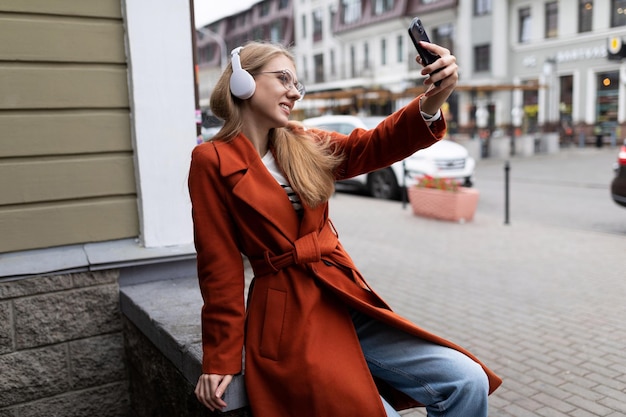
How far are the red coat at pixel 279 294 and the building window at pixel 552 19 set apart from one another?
3502 cm

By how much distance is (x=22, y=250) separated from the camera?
353cm

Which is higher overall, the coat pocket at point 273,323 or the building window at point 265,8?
the building window at point 265,8

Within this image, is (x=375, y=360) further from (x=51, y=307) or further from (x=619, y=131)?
(x=619, y=131)

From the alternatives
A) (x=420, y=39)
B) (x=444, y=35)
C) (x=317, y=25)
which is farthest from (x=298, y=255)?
(x=317, y=25)

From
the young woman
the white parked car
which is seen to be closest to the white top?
the young woman

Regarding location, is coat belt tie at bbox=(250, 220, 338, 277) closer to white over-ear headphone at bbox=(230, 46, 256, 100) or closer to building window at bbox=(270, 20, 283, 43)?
white over-ear headphone at bbox=(230, 46, 256, 100)

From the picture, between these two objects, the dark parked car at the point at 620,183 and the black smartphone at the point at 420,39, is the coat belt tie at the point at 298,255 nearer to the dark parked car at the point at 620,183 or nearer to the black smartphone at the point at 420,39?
the black smartphone at the point at 420,39

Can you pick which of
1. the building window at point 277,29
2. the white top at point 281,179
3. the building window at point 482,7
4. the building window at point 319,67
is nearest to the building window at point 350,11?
the building window at point 319,67

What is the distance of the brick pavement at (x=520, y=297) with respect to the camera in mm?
3783

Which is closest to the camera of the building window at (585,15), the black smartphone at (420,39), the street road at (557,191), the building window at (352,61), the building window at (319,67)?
the black smartphone at (420,39)

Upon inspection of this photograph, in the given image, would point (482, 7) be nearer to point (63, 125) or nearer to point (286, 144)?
point (63, 125)

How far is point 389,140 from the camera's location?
2393mm

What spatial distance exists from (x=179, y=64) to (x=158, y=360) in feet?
5.67

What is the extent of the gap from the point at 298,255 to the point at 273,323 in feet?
0.81
